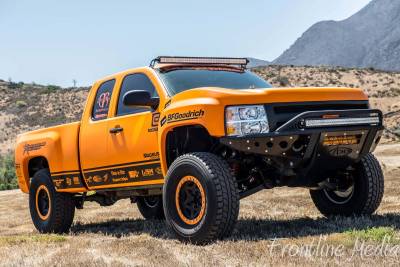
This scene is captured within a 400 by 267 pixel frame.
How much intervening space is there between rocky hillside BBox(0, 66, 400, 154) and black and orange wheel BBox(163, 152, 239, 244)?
53237 mm

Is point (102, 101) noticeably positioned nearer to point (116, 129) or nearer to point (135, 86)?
point (135, 86)

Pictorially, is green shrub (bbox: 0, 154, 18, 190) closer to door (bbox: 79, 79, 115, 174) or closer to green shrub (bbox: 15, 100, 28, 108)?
door (bbox: 79, 79, 115, 174)

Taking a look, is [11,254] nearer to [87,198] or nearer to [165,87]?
[165,87]

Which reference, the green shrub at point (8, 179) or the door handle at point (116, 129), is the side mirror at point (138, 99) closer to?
the door handle at point (116, 129)

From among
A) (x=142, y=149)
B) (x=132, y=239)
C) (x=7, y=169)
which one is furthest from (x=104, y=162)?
(x=7, y=169)

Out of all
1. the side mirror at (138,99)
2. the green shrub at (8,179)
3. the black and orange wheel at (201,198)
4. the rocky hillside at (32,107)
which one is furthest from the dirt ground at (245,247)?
the rocky hillside at (32,107)

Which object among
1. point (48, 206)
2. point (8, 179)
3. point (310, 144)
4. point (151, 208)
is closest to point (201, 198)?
point (310, 144)

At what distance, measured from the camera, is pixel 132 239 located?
22.3ft

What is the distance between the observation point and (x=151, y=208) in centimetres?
1004

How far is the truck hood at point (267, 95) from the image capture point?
5.96 metres

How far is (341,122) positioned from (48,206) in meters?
4.82

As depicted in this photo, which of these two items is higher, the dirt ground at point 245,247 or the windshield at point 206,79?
the windshield at point 206,79

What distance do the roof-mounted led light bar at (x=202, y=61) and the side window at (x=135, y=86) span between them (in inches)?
8.8

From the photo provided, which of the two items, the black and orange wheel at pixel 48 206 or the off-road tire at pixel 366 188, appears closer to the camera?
the off-road tire at pixel 366 188
